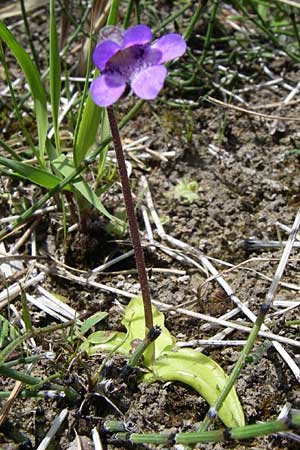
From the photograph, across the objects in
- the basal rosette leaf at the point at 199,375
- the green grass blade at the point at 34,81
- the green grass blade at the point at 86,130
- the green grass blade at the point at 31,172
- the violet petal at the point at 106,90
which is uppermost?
the green grass blade at the point at 34,81

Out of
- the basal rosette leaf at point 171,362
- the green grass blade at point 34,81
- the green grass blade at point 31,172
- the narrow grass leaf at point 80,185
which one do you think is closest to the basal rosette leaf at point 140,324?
the basal rosette leaf at point 171,362

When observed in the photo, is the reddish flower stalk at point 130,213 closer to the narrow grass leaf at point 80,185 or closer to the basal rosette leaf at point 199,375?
the basal rosette leaf at point 199,375

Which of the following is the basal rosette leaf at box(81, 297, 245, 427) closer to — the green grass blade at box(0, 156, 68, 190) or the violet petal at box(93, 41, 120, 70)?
the green grass blade at box(0, 156, 68, 190)

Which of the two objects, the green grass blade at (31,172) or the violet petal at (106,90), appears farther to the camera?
the green grass blade at (31,172)

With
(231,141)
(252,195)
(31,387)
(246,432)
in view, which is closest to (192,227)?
(252,195)

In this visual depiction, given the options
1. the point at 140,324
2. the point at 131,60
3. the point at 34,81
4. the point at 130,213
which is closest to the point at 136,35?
the point at 131,60

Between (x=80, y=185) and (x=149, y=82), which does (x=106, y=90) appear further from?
(x=80, y=185)
